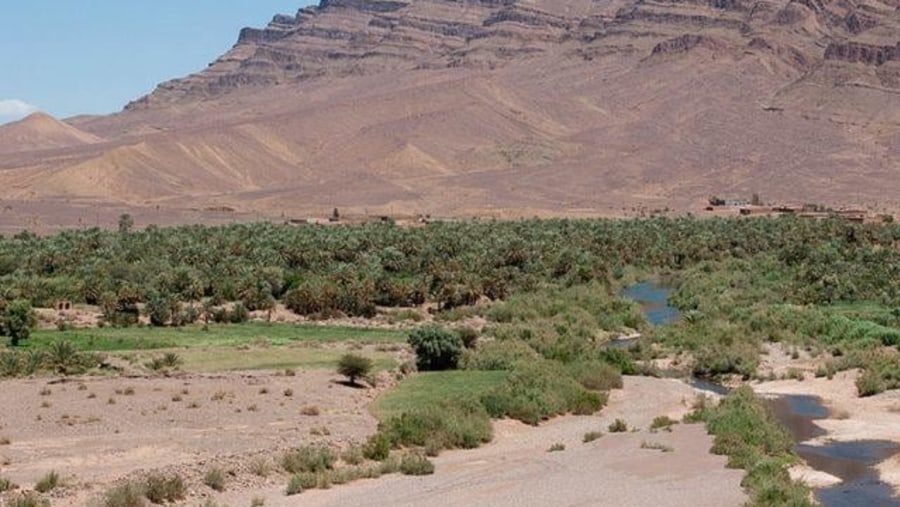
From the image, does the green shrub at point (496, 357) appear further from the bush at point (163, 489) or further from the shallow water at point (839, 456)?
the bush at point (163, 489)

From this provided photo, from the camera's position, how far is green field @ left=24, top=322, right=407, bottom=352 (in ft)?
183

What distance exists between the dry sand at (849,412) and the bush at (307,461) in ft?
39.2

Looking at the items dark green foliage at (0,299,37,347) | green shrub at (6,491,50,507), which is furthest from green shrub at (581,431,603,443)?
dark green foliage at (0,299,37,347)

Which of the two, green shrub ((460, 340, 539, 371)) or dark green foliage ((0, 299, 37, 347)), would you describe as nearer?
green shrub ((460, 340, 539, 371))

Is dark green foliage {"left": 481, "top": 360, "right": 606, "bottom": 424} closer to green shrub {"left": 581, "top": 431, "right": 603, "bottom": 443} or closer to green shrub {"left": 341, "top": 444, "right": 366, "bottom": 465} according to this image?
green shrub {"left": 581, "top": 431, "right": 603, "bottom": 443}

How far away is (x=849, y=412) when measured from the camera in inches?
1692

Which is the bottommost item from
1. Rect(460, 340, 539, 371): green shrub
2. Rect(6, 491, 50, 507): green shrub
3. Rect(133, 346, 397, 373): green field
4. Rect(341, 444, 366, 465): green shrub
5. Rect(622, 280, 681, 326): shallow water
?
Rect(622, 280, 681, 326): shallow water

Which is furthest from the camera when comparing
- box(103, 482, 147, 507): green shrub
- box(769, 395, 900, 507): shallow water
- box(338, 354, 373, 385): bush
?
box(338, 354, 373, 385): bush

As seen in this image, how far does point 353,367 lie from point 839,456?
17108 millimetres

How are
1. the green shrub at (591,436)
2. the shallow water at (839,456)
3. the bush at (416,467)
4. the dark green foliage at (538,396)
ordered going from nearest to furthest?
1. the shallow water at (839,456)
2. the bush at (416,467)
3. the green shrub at (591,436)
4. the dark green foliage at (538,396)

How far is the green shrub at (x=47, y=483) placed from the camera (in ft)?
92.9

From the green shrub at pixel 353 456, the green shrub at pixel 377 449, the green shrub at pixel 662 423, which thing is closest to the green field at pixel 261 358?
the green shrub at pixel 662 423

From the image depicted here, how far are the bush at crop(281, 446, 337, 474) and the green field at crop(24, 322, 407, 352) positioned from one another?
77.5 ft

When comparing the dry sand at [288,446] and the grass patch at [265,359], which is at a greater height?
the dry sand at [288,446]
